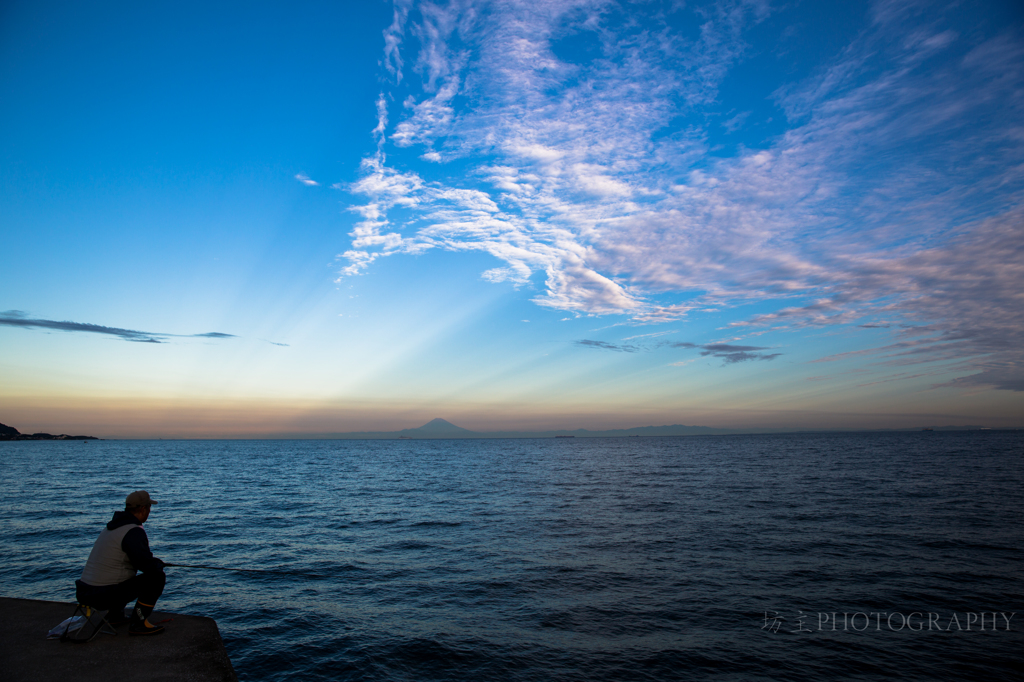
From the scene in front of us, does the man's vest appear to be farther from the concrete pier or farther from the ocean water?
the ocean water

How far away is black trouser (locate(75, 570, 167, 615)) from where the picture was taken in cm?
787

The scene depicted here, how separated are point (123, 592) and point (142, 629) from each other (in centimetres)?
76

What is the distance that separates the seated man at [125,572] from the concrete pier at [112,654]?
0.44 m

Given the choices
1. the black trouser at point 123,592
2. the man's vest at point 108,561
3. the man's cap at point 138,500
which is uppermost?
the man's cap at point 138,500

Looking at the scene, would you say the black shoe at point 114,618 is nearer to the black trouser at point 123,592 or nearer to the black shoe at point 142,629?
the black trouser at point 123,592

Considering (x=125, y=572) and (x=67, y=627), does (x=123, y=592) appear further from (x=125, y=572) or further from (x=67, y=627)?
Result: (x=67, y=627)

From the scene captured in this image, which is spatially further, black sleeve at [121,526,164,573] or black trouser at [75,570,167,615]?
black sleeve at [121,526,164,573]

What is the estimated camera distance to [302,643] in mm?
12500

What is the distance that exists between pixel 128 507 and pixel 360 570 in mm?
12393

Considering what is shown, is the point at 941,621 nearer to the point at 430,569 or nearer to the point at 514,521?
the point at 430,569

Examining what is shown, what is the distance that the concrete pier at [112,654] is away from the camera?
687 centimetres

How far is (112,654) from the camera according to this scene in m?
7.47

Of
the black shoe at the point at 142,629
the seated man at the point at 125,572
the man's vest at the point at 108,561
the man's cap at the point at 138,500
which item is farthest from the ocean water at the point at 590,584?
the man's cap at the point at 138,500

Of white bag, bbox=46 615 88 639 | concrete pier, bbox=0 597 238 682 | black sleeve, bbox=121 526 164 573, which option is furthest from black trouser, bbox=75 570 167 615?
concrete pier, bbox=0 597 238 682
